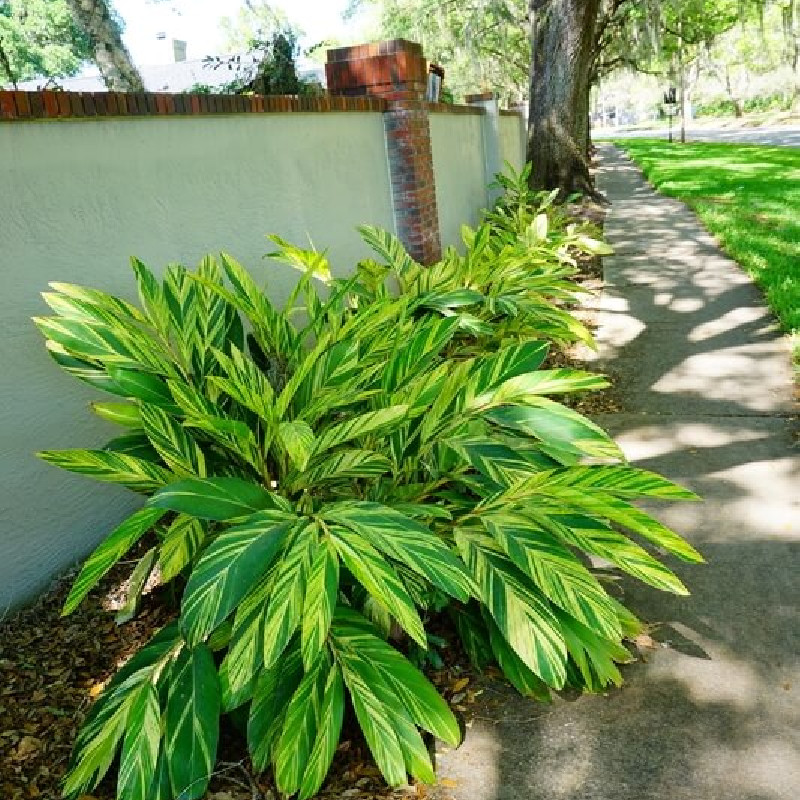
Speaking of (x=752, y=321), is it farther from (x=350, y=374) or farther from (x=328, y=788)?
(x=328, y=788)

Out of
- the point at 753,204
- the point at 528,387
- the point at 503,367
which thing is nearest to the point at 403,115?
the point at 503,367

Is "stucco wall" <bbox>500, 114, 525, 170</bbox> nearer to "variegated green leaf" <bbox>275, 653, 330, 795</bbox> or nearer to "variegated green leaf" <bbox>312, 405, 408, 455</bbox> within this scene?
"variegated green leaf" <bbox>312, 405, 408, 455</bbox>

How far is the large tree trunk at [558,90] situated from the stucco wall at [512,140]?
0.55m

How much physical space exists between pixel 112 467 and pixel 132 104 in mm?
1642

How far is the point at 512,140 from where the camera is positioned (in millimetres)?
12758

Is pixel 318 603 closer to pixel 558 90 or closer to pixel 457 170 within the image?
pixel 457 170

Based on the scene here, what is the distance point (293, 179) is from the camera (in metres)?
4.54

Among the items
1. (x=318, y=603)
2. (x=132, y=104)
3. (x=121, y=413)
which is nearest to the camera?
(x=318, y=603)

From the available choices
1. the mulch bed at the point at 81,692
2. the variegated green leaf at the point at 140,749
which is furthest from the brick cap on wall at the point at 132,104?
the variegated green leaf at the point at 140,749

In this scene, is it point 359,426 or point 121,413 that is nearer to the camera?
point 359,426

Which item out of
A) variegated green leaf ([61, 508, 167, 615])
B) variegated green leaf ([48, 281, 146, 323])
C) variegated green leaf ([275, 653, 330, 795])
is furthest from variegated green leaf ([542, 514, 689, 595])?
variegated green leaf ([48, 281, 146, 323])

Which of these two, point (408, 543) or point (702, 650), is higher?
point (408, 543)

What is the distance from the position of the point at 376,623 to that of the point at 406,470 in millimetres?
553

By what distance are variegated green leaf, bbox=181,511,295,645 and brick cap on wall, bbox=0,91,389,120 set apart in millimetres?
1681
